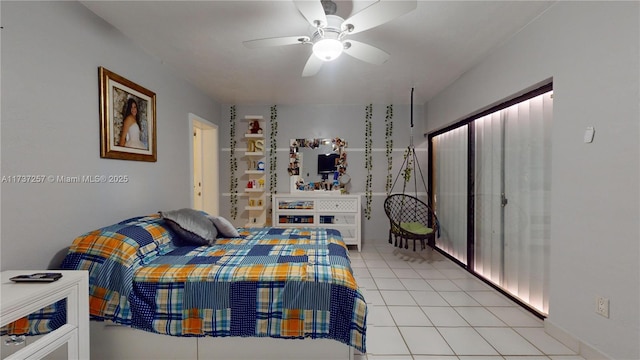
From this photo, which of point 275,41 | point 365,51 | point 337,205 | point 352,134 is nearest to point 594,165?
point 365,51

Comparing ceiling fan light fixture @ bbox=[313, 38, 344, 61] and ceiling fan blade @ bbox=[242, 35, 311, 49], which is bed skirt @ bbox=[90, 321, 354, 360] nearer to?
ceiling fan light fixture @ bbox=[313, 38, 344, 61]

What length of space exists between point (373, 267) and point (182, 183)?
263 centimetres

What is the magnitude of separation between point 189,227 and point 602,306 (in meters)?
2.92

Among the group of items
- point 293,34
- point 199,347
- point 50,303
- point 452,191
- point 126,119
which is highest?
point 293,34

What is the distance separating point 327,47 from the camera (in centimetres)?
196

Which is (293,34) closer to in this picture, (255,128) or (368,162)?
(255,128)

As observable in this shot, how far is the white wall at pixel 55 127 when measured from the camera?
5.18 feet

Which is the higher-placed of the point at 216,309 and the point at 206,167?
the point at 206,167

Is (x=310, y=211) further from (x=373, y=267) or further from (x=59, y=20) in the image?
(x=59, y=20)

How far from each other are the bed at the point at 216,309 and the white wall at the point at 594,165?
4.77ft

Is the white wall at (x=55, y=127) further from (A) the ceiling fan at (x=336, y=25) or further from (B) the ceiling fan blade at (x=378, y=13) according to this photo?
(B) the ceiling fan blade at (x=378, y=13)

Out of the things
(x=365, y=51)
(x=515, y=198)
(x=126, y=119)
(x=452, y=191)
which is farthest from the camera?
(x=452, y=191)

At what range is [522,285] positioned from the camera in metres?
2.62

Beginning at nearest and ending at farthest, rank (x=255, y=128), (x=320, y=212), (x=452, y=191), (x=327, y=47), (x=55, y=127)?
(x=55, y=127) < (x=327, y=47) < (x=452, y=191) < (x=320, y=212) < (x=255, y=128)
